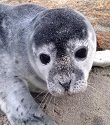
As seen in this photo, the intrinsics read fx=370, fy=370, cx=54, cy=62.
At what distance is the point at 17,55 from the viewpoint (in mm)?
2906

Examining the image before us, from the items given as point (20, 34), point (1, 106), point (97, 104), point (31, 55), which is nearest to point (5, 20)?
point (20, 34)

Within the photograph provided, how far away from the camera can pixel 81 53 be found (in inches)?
98.8

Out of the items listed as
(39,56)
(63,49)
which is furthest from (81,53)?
(39,56)

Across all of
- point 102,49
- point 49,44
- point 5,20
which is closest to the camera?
point 49,44

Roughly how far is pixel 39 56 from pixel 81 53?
29 centimetres

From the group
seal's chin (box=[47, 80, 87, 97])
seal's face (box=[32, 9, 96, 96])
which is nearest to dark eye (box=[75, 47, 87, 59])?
seal's face (box=[32, 9, 96, 96])

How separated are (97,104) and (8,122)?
0.72m

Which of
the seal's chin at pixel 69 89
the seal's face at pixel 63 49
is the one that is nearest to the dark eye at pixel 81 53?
the seal's face at pixel 63 49

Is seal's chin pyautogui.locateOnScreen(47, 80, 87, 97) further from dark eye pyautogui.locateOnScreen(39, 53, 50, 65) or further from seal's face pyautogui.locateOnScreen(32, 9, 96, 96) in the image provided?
dark eye pyautogui.locateOnScreen(39, 53, 50, 65)

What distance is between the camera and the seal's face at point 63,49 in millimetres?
2391

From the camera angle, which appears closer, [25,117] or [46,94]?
[25,117]

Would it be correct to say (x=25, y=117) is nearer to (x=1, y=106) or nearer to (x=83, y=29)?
(x=1, y=106)

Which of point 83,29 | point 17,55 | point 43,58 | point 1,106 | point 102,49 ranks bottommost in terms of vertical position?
point 102,49

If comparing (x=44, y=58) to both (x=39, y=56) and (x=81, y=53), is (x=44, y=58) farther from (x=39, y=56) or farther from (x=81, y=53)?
(x=81, y=53)
